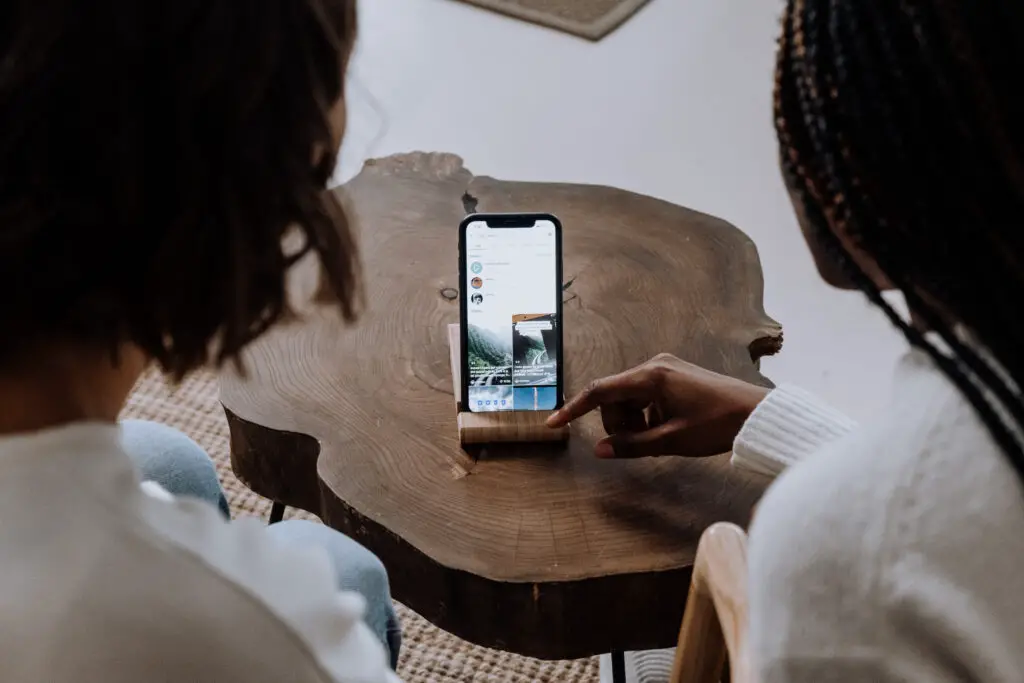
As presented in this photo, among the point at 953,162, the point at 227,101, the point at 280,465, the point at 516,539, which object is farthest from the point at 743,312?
the point at 227,101

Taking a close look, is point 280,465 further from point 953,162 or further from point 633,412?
point 953,162

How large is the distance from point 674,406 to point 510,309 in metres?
0.17

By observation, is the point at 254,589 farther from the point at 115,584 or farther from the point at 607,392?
the point at 607,392

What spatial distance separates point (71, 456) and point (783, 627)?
15.0 inches

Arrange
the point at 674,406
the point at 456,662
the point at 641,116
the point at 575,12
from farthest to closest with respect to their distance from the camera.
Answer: the point at 575,12
the point at 641,116
the point at 456,662
the point at 674,406

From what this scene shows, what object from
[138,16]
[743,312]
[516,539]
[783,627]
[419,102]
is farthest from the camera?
[419,102]

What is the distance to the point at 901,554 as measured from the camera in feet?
1.70

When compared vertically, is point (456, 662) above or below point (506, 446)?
below

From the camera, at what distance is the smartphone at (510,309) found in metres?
0.95

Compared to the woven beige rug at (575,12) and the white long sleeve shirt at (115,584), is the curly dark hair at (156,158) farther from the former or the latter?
the woven beige rug at (575,12)

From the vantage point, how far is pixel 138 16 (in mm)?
440

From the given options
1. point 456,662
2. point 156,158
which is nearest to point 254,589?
point 156,158

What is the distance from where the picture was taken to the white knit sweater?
20.1 inches

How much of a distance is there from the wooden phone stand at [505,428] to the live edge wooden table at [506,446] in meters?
0.01
